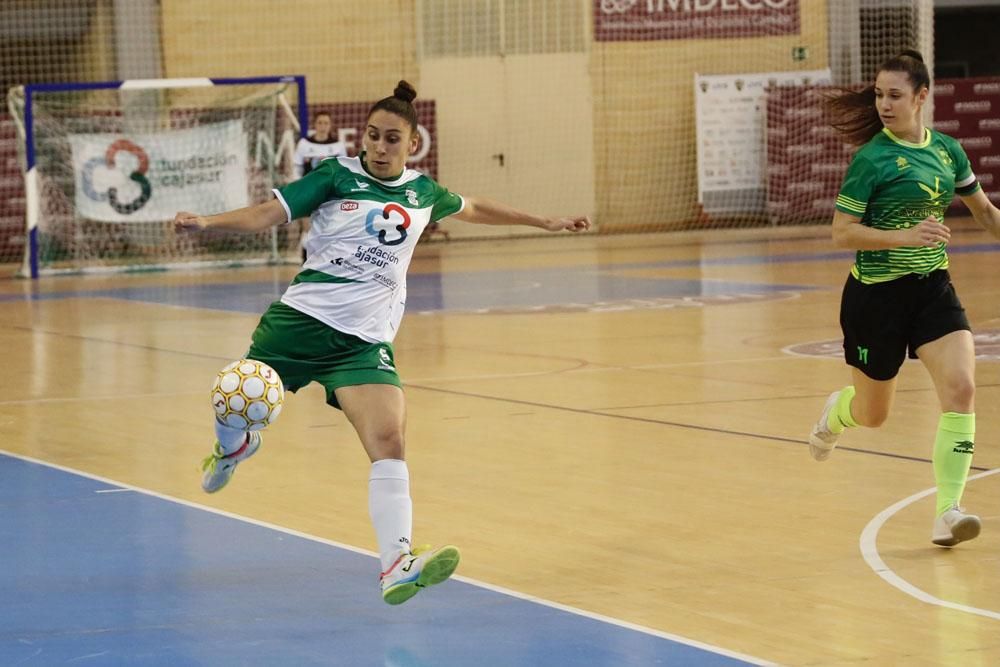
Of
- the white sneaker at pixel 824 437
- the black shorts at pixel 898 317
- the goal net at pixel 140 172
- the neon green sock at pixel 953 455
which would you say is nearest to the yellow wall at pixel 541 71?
the goal net at pixel 140 172

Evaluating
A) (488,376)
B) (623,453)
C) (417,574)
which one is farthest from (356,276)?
(488,376)

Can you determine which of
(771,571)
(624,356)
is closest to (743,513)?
(771,571)

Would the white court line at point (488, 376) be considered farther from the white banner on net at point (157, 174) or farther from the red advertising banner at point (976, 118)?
the red advertising banner at point (976, 118)

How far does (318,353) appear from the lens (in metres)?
5.89

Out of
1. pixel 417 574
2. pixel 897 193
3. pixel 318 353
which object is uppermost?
pixel 897 193

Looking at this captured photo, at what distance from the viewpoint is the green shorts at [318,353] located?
19.2 feet

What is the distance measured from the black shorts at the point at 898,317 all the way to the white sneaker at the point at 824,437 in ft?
1.78

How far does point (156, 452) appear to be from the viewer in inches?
356

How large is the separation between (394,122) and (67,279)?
1853cm

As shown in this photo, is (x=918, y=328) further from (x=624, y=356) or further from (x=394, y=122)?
(x=624, y=356)

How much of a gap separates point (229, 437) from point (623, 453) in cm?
287

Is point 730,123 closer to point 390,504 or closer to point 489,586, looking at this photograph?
point 489,586

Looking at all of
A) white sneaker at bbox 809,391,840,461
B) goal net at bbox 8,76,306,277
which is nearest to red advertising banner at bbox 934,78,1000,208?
goal net at bbox 8,76,306,277

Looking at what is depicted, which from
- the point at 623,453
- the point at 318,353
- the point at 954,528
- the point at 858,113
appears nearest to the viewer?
the point at 318,353
